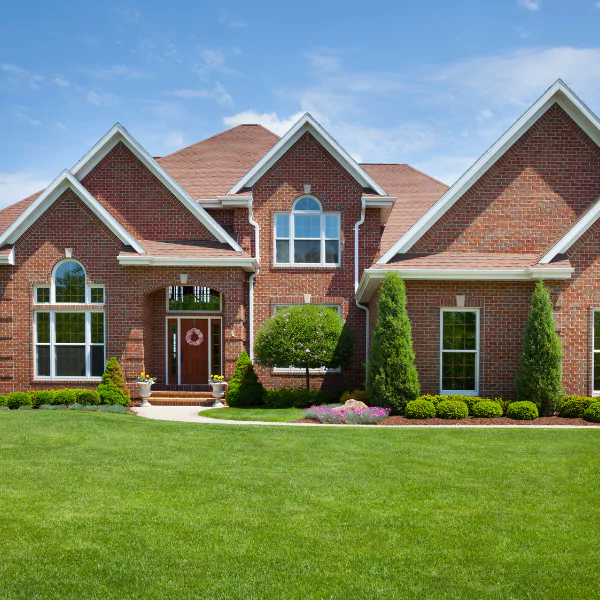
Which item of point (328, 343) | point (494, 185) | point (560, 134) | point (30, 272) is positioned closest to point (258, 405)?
point (328, 343)

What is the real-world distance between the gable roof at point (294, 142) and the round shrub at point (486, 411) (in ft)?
26.3

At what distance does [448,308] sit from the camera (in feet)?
52.1

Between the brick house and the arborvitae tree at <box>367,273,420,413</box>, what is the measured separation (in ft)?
2.39

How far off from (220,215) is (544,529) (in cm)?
1673

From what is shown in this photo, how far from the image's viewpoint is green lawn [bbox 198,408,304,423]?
15.0m

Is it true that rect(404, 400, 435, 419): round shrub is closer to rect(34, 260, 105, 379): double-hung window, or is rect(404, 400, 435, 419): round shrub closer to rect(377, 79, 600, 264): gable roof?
rect(377, 79, 600, 264): gable roof

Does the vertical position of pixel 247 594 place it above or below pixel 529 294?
below

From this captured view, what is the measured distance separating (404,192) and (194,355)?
10539 millimetres

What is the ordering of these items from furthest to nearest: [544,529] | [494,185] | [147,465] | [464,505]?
[494,185] < [147,465] < [464,505] < [544,529]

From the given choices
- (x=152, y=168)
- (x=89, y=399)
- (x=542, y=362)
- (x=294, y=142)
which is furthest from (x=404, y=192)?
(x=89, y=399)

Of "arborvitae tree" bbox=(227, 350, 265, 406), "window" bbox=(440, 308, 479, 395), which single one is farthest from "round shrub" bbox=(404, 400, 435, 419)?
"arborvitae tree" bbox=(227, 350, 265, 406)

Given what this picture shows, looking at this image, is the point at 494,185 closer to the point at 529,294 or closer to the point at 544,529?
the point at 529,294

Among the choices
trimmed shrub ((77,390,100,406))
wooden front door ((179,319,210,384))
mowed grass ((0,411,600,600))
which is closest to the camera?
mowed grass ((0,411,600,600))

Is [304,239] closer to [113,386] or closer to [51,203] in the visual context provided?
[113,386]
